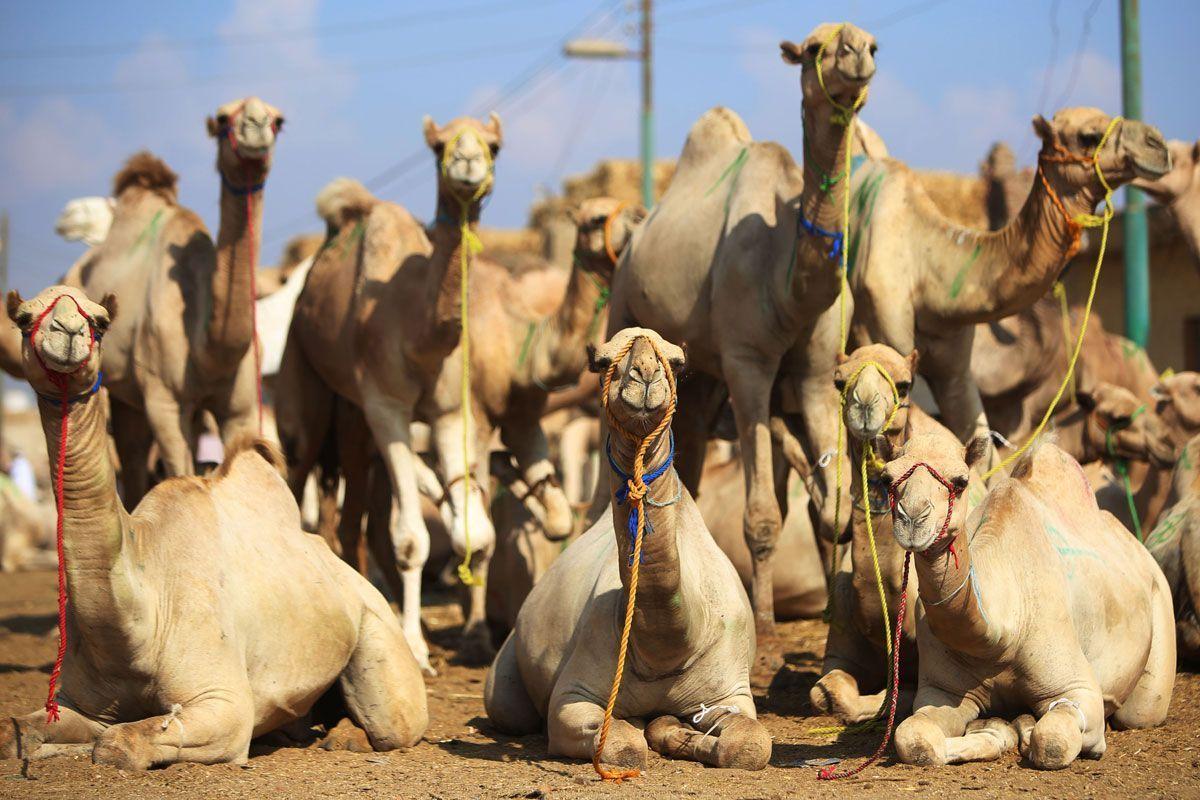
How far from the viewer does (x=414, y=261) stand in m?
10.1

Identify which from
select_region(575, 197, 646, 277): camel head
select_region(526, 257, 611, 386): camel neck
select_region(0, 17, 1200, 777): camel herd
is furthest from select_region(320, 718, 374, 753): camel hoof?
select_region(575, 197, 646, 277): camel head

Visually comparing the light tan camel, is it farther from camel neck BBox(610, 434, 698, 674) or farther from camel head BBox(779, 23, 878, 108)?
camel neck BBox(610, 434, 698, 674)

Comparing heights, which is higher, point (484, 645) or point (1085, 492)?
point (1085, 492)

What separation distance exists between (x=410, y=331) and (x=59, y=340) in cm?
443

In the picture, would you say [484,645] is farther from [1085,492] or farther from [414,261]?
[1085,492]

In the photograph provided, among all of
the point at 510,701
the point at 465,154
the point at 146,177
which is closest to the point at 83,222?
the point at 146,177

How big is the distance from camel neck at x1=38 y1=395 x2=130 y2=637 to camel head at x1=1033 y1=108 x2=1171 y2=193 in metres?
5.12

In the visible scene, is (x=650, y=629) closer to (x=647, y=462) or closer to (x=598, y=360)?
(x=647, y=462)

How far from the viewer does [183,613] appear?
579 cm

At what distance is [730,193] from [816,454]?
171 centimetres

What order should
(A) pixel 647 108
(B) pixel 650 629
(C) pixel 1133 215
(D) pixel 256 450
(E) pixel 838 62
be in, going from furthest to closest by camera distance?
(A) pixel 647 108 → (C) pixel 1133 215 → (E) pixel 838 62 → (D) pixel 256 450 → (B) pixel 650 629

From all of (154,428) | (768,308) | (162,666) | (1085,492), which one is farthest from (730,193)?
(162,666)

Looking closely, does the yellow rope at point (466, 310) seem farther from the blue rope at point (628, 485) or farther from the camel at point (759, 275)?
the blue rope at point (628, 485)

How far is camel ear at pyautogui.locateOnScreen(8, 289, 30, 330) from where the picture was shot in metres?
5.28
